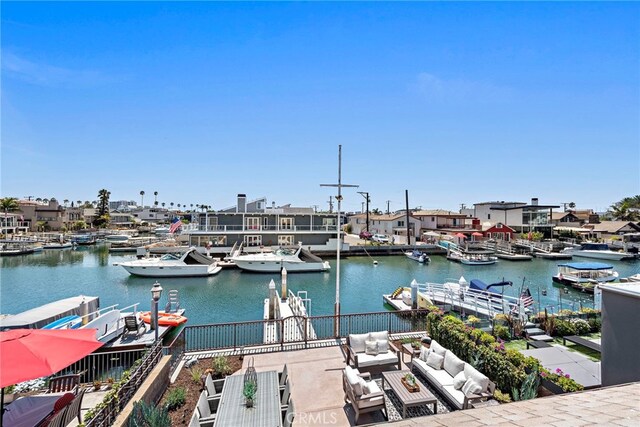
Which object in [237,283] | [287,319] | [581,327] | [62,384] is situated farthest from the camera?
[237,283]

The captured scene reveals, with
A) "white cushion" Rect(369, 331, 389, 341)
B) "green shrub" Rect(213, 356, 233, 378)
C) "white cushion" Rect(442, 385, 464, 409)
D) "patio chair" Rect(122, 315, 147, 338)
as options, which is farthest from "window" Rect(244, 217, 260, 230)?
"white cushion" Rect(442, 385, 464, 409)

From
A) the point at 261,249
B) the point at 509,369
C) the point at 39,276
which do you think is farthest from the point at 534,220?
the point at 39,276

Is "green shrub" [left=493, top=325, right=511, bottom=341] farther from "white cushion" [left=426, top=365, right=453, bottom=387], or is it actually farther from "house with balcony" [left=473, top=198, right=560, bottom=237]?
"house with balcony" [left=473, top=198, right=560, bottom=237]

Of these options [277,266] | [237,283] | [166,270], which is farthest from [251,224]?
[237,283]

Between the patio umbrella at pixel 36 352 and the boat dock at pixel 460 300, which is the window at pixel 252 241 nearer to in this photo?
the boat dock at pixel 460 300

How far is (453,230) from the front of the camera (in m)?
49.8

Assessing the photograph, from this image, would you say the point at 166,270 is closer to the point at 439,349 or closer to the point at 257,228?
the point at 257,228

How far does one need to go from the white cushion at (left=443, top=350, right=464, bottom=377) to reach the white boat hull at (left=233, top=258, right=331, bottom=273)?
72.6 feet

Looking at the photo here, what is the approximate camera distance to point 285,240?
126ft

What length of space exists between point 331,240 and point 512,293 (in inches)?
850

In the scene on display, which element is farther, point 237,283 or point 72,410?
point 237,283

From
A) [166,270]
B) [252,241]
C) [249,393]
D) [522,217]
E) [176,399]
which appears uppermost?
[522,217]

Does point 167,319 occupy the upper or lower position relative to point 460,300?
lower

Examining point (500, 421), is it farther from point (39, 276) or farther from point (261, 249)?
point (39, 276)
